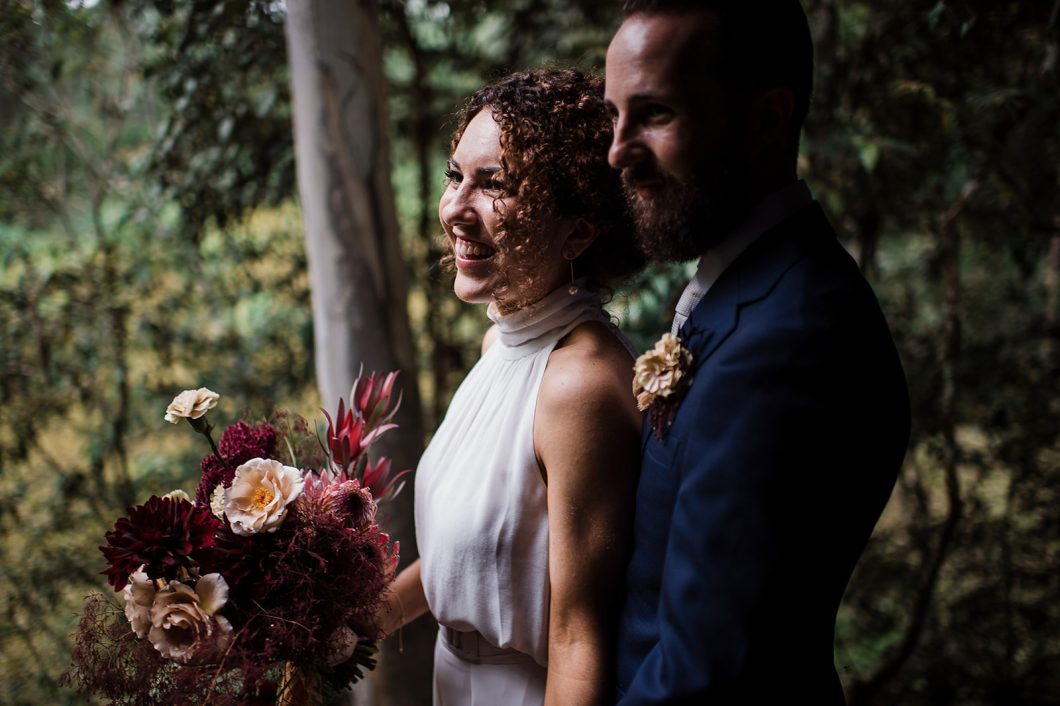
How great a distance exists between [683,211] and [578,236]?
368 millimetres

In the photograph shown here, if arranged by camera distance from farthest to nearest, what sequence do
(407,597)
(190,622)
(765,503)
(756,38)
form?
(407,597)
(190,622)
(756,38)
(765,503)

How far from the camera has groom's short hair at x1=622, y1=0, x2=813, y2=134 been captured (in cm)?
103

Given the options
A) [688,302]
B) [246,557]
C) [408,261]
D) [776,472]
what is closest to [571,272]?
[688,302]

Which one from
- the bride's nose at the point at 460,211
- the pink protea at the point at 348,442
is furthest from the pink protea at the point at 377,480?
the bride's nose at the point at 460,211

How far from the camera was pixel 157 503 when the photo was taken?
1.22m

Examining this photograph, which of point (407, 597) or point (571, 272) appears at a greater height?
point (571, 272)

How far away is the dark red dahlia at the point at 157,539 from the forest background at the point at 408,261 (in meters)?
1.19

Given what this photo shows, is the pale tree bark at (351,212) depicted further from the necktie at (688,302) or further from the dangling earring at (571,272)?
the necktie at (688,302)

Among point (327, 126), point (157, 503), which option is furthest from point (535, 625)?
point (327, 126)

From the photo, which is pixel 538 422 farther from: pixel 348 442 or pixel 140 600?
pixel 140 600

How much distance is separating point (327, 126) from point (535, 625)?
151 centimetres

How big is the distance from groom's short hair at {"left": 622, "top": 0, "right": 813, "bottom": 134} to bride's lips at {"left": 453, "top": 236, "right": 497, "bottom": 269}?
512 mm

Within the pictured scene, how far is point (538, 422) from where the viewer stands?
135 centimetres

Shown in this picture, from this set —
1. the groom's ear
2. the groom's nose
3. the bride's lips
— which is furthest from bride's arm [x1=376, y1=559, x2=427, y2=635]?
the groom's ear
